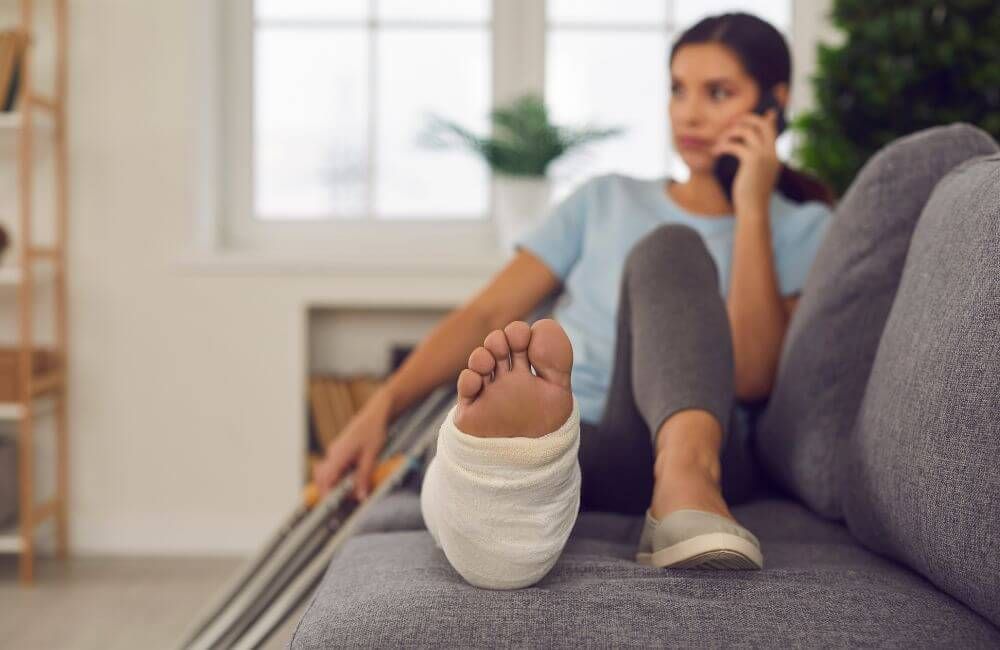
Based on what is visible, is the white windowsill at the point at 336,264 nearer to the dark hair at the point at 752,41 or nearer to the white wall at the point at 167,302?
the white wall at the point at 167,302

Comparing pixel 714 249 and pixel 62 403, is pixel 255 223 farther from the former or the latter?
pixel 714 249

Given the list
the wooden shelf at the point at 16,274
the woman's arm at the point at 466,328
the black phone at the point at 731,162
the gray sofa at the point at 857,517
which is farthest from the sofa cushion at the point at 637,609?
the wooden shelf at the point at 16,274

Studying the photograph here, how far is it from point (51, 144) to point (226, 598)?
1.86m

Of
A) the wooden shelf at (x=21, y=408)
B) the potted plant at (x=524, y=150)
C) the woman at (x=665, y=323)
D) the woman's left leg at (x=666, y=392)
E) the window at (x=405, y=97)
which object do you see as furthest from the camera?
the window at (x=405, y=97)

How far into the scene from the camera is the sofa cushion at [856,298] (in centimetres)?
122

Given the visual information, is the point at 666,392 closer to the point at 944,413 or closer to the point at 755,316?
the point at 944,413

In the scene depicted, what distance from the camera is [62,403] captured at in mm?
2881

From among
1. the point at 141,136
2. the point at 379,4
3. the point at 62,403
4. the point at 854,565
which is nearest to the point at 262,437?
the point at 62,403

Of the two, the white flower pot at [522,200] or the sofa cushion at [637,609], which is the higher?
the white flower pot at [522,200]

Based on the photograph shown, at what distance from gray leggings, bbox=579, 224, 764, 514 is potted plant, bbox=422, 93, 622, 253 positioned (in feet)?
4.90

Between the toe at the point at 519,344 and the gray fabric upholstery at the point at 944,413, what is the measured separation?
36 cm

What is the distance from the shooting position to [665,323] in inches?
46.8

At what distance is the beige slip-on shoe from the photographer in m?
0.89

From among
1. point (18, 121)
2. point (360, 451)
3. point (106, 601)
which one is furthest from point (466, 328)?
point (18, 121)
